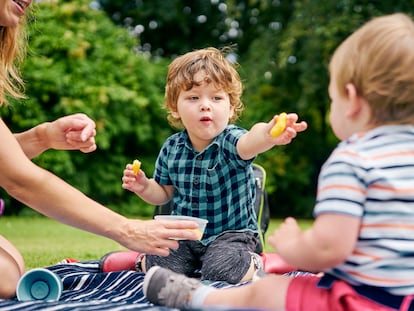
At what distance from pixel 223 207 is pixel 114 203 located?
5.76 metres

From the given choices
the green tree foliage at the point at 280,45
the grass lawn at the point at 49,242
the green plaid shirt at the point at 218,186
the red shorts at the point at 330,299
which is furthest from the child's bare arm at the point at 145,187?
the green tree foliage at the point at 280,45

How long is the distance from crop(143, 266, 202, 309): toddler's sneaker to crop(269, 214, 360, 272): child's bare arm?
1.07 feet

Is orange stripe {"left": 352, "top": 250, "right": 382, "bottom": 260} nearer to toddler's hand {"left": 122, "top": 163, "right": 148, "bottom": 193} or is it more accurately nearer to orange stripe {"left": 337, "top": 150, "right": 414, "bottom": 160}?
orange stripe {"left": 337, "top": 150, "right": 414, "bottom": 160}

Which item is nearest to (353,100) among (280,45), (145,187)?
(145,187)

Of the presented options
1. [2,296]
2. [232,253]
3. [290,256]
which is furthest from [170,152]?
[290,256]

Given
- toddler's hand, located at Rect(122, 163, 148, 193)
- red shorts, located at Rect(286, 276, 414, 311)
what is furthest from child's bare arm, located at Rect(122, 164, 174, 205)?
red shorts, located at Rect(286, 276, 414, 311)

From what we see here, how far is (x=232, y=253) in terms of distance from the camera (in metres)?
2.76

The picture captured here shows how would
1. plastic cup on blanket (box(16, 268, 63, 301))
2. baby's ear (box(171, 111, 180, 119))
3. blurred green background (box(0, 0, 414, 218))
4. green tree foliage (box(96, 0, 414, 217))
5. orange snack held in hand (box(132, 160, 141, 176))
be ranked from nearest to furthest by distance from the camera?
plastic cup on blanket (box(16, 268, 63, 301)) → orange snack held in hand (box(132, 160, 141, 176)) → baby's ear (box(171, 111, 180, 119)) → blurred green background (box(0, 0, 414, 218)) → green tree foliage (box(96, 0, 414, 217))

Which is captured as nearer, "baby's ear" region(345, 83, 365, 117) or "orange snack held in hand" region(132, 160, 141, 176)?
"baby's ear" region(345, 83, 365, 117)

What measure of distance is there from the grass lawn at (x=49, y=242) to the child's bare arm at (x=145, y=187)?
0.74m

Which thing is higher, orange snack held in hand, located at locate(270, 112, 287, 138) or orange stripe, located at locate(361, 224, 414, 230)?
orange snack held in hand, located at locate(270, 112, 287, 138)

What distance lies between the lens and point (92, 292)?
2398 millimetres

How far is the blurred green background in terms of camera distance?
765 cm

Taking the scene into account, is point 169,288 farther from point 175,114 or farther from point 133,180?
point 175,114
